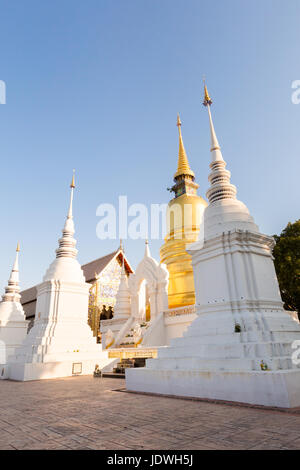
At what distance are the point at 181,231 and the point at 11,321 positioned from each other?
493 inches

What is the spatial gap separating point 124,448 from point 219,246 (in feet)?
17.9

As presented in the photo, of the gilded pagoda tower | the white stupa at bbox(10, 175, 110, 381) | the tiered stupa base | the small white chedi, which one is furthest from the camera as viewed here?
the gilded pagoda tower

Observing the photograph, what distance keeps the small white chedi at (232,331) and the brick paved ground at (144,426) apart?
0.47m

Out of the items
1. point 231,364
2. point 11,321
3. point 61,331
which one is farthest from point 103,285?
point 231,364

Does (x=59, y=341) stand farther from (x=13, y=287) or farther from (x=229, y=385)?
(x=229, y=385)

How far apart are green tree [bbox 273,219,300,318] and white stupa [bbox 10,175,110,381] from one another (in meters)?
12.6

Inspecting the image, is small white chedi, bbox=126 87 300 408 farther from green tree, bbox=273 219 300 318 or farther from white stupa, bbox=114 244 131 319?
green tree, bbox=273 219 300 318

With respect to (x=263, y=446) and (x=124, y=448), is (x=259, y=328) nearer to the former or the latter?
(x=263, y=446)

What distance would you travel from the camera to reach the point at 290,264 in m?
19.1

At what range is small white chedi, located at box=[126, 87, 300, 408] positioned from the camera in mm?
5438

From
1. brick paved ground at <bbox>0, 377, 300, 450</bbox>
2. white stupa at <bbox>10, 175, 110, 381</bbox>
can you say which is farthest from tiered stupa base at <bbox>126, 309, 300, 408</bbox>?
white stupa at <bbox>10, 175, 110, 381</bbox>

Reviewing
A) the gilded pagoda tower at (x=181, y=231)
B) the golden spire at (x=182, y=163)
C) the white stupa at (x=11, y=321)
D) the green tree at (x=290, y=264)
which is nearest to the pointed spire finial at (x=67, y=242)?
the white stupa at (x=11, y=321)

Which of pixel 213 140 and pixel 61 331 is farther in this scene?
pixel 61 331

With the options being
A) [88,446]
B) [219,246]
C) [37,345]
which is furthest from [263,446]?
[37,345]
